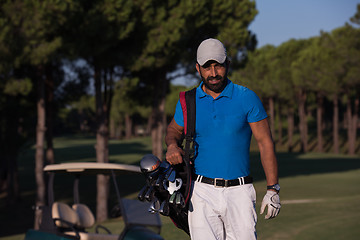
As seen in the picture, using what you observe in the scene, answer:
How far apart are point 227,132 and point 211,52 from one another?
1.78ft

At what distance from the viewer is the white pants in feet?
11.9

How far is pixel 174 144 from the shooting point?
3.83 metres

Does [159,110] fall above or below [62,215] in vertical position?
above

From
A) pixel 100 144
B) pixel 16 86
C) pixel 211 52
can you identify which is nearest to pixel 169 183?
pixel 211 52

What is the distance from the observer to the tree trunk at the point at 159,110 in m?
28.2

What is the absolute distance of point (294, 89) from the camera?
57.6 metres

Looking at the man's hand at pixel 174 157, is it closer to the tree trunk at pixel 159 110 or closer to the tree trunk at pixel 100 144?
the tree trunk at pixel 100 144

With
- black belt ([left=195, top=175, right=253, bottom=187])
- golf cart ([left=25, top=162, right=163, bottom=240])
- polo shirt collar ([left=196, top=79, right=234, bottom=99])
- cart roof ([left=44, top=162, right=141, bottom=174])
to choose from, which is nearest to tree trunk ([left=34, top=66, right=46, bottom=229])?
golf cart ([left=25, top=162, right=163, bottom=240])

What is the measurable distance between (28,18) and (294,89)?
1703 inches

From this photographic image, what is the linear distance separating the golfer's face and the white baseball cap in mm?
40

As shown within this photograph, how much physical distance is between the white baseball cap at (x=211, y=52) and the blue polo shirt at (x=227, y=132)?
24 cm

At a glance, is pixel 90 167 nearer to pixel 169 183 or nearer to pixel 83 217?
pixel 83 217

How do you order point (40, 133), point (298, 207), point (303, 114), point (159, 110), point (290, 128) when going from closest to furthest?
point (298, 207)
point (40, 133)
point (159, 110)
point (303, 114)
point (290, 128)

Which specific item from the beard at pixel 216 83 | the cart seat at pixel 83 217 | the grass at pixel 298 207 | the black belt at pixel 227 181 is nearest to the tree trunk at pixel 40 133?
Result: the grass at pixel 298 207
